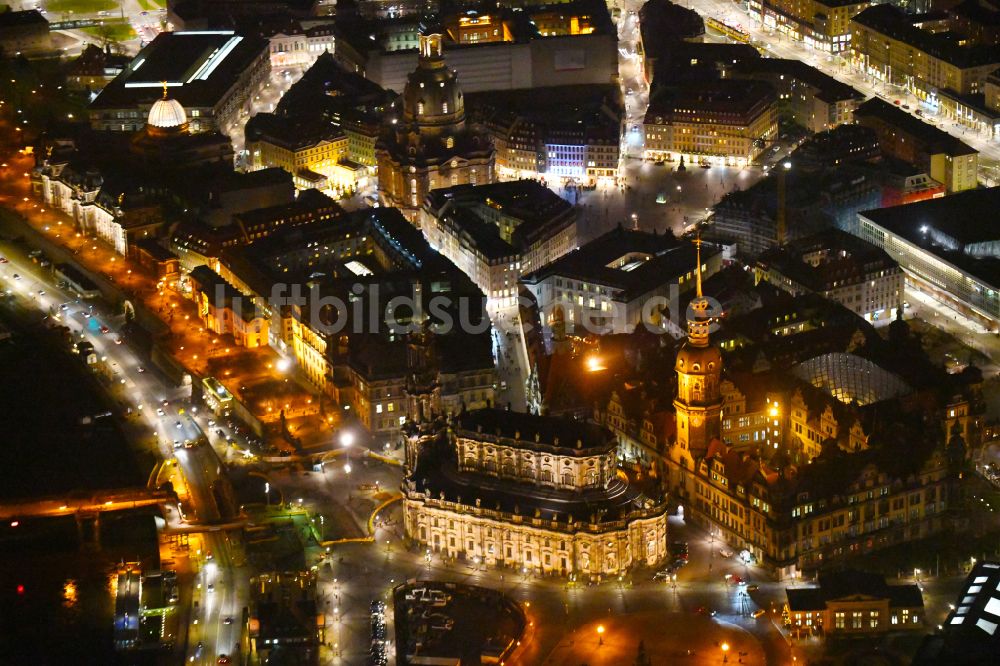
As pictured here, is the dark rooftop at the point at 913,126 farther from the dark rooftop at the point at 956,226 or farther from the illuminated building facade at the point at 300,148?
the illuminated building facade at the point at 300,148

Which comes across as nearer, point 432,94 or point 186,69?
point 432,94

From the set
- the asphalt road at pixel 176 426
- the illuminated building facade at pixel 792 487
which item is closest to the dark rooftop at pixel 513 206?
the asphalt road at pixel 176 426

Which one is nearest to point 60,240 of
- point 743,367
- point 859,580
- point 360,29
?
point 360,29

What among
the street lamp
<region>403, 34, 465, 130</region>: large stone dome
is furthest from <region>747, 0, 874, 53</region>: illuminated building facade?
the street lamp

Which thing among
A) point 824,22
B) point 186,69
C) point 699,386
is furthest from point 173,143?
point 699,386

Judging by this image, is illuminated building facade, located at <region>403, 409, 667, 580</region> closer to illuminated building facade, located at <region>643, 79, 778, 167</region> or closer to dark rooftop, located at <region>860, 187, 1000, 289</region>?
dark rooftop, located at <region>860, 187, 1000, 289</region>

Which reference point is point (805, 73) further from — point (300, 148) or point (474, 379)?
point (474, 379)
